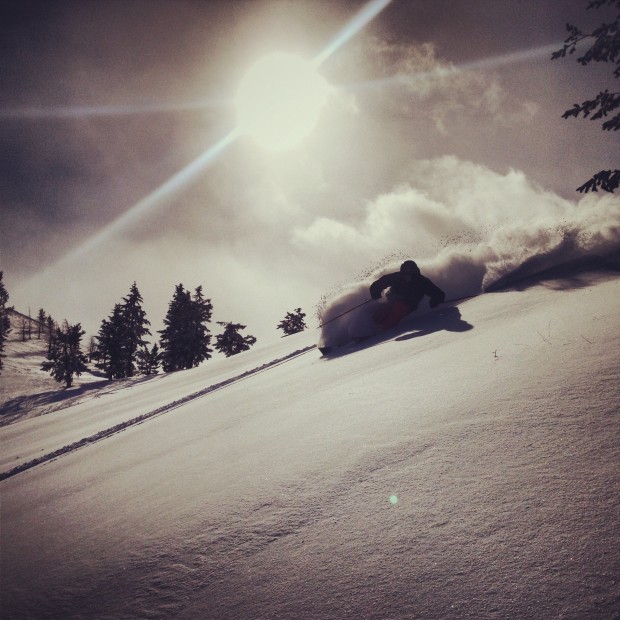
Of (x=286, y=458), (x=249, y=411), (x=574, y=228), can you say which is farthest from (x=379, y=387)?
(x=574, y=228)

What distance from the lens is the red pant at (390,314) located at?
7.16 metres

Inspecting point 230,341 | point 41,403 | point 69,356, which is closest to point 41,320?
point 69,356

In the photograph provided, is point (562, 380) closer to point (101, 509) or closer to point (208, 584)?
point (208, 584)

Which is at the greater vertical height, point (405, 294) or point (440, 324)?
point (405, 294)

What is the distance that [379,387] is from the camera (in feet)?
10.5

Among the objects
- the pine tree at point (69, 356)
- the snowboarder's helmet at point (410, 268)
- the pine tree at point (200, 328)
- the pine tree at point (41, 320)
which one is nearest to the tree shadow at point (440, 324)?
the snowboarder's helmet at point (410, 268)

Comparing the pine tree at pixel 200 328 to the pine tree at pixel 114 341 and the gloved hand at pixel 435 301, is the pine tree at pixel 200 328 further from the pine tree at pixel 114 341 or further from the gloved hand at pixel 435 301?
the gloved hand at pixel 435 301

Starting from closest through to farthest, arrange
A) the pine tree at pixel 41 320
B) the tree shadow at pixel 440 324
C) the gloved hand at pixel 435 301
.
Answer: the tree shadow at pixel 440 324, the gloved hand at pixel 435 301, the pine tree at pixel 41 320

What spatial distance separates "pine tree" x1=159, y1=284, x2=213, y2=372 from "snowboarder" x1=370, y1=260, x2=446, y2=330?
32.9m

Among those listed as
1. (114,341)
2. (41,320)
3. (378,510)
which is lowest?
(378,510)

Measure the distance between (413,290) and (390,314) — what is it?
720 millimetres

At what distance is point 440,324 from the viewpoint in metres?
5.46

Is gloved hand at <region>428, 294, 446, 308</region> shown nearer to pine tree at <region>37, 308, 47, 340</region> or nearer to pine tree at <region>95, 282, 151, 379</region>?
pine tree at <region>95, 282, 151, 379</region>

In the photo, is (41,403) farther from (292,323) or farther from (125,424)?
(292,323)
